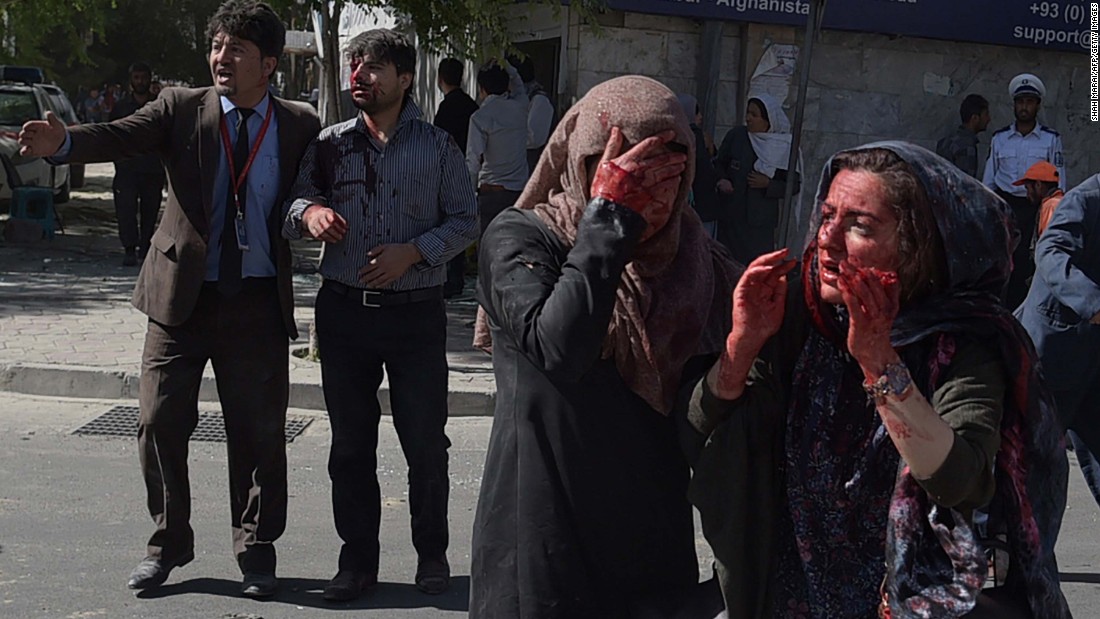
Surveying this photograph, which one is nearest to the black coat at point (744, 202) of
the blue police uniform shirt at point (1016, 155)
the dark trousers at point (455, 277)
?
the blue police uniform shirt at point (1016, 155)

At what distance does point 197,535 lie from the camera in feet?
19.1

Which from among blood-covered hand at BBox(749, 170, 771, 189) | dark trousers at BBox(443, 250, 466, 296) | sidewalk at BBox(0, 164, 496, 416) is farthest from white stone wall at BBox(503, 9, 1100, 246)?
sidewalk at BBox(0, 164, 496, 416)

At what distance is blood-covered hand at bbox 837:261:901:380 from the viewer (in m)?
2.32

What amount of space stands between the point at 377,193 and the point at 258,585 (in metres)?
1.45

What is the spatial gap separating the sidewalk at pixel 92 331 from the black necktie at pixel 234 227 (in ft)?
11.0

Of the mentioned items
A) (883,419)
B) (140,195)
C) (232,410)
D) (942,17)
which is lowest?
(232,410)

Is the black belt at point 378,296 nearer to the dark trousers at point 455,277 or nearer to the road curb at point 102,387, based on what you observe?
the road curb at point 102,387

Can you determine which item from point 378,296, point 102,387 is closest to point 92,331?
point 102,387

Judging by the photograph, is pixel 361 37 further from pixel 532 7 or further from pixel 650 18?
pixel 650 18

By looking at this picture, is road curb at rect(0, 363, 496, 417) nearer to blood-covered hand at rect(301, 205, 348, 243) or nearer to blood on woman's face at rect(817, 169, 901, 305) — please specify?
blood-covered hand at rect(301, 205, 348, 243)

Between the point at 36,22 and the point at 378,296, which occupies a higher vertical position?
the point at 36,22

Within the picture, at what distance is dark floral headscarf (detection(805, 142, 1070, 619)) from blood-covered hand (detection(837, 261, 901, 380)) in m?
0.17

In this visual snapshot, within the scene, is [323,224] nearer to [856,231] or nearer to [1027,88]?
[856,231]

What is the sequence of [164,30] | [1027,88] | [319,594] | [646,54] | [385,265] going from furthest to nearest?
1. [164,30]
2. [646,54]
3. [1027,88]
4. [319,594]
5. [385,265]
